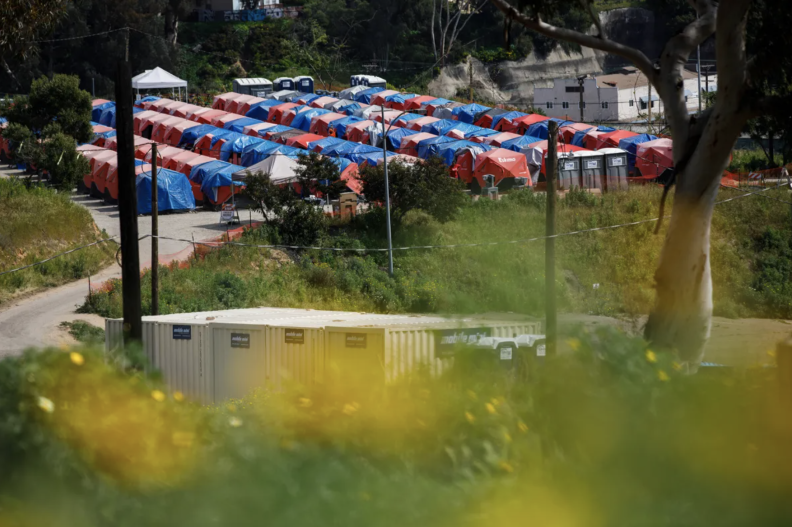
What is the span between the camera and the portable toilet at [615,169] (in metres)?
38.3

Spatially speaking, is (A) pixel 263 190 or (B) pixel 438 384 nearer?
(B) pixel 438 384

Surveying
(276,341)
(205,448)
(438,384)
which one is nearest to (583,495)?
(438,384)

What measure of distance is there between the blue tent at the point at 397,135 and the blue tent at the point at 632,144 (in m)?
10.5

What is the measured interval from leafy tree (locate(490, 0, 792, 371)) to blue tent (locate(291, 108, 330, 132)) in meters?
43.5

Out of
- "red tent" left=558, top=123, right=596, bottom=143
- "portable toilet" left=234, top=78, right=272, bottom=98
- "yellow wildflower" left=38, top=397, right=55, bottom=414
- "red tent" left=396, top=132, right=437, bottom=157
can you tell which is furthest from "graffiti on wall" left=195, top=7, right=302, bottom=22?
"yellow wildflower" left=38, top=397, right=55, bottom=414

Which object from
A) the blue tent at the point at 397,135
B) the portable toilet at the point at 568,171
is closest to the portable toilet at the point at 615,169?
the portable toilet at the point at 568,171

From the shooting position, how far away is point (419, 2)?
81562mm

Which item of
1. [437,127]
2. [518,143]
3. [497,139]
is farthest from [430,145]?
[437,127]

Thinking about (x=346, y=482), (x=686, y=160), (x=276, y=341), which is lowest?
(x=276, y=341)

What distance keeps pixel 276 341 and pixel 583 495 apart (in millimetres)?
11960

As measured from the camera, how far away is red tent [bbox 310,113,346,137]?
5095 centimetres

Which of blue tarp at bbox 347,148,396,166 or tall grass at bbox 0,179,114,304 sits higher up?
blue tarp at bbox 347,148,396,166

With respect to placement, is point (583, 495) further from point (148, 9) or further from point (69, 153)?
point (148, 9)

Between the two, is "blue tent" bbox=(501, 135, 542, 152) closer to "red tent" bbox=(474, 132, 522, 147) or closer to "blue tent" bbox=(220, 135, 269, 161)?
"red tent" bbox=(474, 132, 522, 147)
